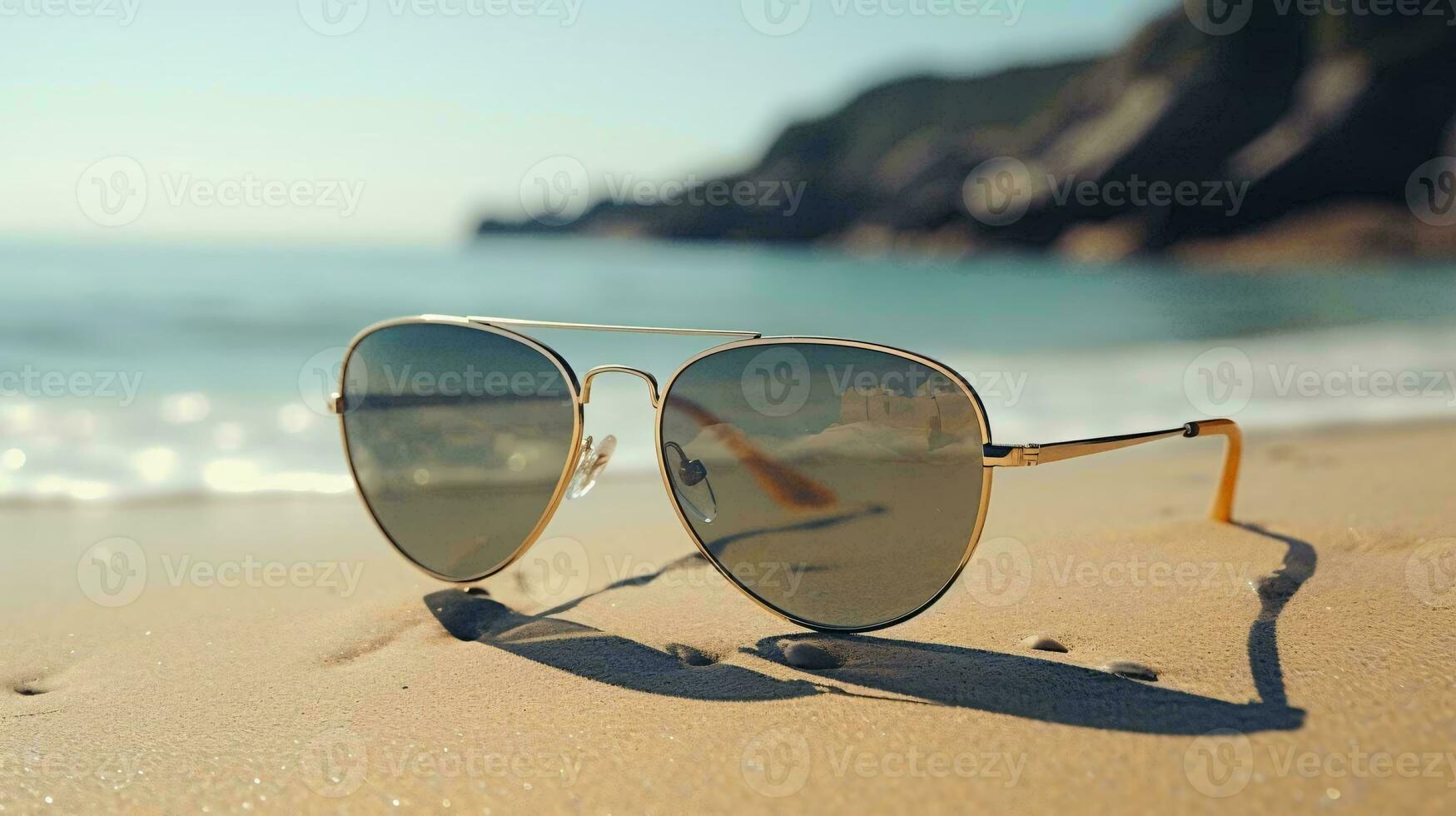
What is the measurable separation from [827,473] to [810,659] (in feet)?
1.18

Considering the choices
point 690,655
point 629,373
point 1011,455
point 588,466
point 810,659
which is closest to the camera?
point 1011,455

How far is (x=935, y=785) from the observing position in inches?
54.2

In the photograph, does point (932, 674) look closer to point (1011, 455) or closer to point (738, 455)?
point (1011, 455)

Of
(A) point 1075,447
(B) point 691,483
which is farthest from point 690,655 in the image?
(A) point 1075,447

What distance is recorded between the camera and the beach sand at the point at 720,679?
1406 millimetres

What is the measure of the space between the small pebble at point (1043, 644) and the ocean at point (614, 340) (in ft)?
8.27

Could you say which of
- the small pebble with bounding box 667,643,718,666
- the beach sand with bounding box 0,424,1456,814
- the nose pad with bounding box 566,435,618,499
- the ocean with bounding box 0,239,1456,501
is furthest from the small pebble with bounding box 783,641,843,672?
the ocean with bounding box 0,239,1456,501

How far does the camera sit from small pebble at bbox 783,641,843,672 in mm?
1861

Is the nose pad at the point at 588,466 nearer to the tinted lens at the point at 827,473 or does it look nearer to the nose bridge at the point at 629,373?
the nose bridge at the point at 629,373

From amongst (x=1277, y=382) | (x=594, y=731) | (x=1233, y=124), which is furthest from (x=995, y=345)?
(x=1233, y=124)

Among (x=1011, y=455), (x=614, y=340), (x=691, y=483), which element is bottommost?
(x=691, y=483)

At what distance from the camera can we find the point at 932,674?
1805 millimetres

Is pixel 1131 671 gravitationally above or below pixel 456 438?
below

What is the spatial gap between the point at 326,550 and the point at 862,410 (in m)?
1.90
